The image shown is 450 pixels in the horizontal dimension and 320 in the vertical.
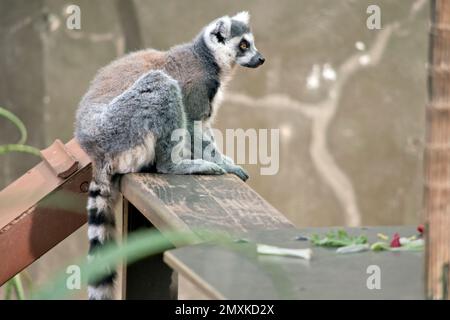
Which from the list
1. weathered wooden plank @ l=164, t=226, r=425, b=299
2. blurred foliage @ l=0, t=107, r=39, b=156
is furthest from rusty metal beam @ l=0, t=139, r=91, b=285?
weathered wooden plank @ l=164, t=226, r=425, b=299

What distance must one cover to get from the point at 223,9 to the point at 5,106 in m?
1.61

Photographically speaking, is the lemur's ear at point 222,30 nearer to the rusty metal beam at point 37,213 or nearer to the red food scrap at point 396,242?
the rusty metal beam at point 37,213

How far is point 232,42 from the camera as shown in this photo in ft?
14.3

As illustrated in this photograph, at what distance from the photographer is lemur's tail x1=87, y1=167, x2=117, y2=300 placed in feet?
10.2

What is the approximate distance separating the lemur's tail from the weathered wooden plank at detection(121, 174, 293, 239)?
0.09 meters

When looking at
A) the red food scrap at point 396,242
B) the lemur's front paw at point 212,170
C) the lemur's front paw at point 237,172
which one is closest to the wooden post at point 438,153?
the red food scrap at point 396,242

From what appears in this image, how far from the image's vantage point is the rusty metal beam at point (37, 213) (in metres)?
3.12

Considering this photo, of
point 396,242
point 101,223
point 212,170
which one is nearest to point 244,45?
point 212,170

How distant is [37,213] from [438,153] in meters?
2.04

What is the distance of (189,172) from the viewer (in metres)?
3.66

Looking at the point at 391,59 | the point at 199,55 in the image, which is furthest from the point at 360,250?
the point at 391,59

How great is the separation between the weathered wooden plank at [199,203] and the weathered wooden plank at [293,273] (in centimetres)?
30

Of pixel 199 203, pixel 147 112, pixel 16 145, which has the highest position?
pixel 147 112

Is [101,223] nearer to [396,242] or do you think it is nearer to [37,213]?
[37,213]
